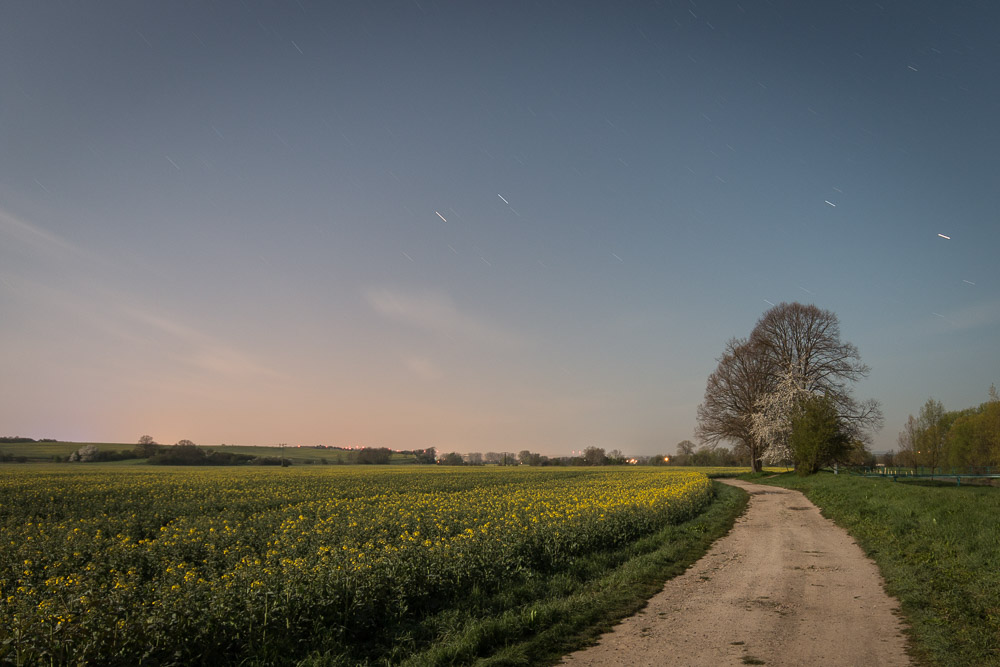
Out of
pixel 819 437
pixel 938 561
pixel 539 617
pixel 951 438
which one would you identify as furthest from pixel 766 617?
pixel 951 438

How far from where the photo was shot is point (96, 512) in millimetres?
20078

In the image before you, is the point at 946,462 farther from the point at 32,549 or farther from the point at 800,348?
the point at 32,549

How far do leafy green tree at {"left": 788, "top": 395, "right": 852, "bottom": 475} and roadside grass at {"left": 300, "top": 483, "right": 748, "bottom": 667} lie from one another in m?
29.3

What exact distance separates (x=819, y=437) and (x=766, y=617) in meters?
33.5

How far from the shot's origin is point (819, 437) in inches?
1431

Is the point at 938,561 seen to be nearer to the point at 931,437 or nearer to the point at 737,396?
the point at 737,396

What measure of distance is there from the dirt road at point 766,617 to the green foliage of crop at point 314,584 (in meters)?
0.98

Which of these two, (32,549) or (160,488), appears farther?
(160,488)

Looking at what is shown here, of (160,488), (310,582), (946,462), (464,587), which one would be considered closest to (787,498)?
(464,587)

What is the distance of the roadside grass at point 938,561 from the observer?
686 centimetres

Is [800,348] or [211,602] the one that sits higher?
[800,348]

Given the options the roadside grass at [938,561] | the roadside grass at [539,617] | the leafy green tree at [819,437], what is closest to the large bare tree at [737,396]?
the leafy green tree at [819,437]

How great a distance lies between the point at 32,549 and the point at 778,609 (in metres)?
14.6

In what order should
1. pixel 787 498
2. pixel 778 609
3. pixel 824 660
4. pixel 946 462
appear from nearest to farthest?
pixel 824 660
pixel 778 609
pixel 787 498
pixel 946 462
